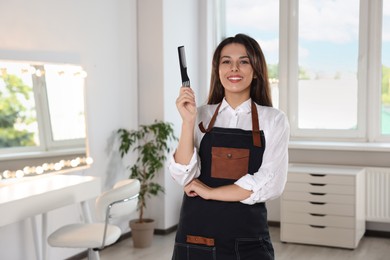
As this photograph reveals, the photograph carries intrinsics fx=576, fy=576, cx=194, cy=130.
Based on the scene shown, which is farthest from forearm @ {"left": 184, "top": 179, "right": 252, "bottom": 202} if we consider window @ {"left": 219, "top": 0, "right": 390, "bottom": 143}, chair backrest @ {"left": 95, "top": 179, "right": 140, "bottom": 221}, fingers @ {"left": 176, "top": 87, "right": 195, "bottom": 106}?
window @ {"left": 219, "top": 0, "right": 390, "bottom": 143}

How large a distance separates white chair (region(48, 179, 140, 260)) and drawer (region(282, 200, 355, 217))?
1924mm

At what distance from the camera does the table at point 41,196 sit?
302 centimetres

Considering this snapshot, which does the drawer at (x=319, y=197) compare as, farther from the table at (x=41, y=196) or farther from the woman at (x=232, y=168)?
the woman at (x=232, y=168)

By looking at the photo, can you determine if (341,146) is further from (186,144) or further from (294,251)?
(186,144)

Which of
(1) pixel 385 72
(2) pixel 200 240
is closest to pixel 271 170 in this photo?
(2) pixel 200 240

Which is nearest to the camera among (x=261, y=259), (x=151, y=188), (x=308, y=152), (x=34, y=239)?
(x=261, y=259)

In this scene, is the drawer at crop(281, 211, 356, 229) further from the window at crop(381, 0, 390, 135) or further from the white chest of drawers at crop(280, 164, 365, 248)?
the window at crop(381, 0, 390, 135)

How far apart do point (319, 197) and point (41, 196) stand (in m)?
2.44

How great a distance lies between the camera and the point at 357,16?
207 inches

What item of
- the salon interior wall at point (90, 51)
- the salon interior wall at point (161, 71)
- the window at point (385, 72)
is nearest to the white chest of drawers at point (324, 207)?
the window at point (385, 72)

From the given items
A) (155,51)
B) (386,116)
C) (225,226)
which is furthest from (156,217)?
(225,226)

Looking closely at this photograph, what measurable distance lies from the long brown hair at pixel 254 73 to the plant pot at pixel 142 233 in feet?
10.0

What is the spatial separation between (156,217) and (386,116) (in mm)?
2275

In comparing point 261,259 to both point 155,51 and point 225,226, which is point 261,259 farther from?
point 155,51
